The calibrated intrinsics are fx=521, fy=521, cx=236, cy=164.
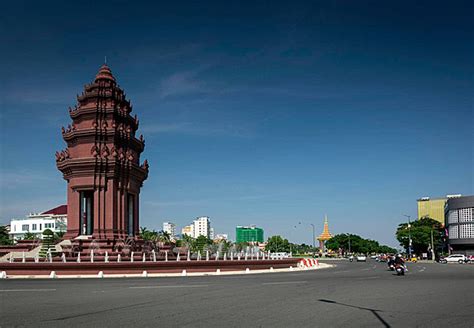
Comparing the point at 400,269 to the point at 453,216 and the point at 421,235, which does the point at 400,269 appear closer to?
the point at 453,216

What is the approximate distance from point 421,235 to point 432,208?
48.8 metres

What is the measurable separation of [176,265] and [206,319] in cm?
2386

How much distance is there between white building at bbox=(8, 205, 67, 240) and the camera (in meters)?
157

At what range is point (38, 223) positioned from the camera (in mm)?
159375

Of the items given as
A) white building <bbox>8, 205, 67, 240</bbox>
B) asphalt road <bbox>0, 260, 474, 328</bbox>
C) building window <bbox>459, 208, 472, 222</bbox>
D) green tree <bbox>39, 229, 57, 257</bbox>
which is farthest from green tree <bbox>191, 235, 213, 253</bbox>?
building window <bbox>459, 208, 472, 222</bbox>

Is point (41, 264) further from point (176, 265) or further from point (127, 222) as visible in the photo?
point (127, 222)

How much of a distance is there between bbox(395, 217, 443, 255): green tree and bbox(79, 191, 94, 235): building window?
83.5 metres

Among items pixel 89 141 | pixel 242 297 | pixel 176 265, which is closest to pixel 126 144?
pixel 89 141

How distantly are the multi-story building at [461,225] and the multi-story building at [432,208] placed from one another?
5573 cm

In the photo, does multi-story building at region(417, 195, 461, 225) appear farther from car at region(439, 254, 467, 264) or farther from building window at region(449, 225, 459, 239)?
car at region(439, 254, 467, 264)

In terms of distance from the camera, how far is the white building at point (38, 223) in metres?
157

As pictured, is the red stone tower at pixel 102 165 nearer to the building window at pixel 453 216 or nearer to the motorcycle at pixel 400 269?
the motorcycle at pixel 400 269

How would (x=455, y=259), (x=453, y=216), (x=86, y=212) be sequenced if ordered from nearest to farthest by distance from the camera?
1. (x=86, y=212)
2. (x=455, y=259)
3. (x=453, y=216)

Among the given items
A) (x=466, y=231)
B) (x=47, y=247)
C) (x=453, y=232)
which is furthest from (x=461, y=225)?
(x=47, y=247)
